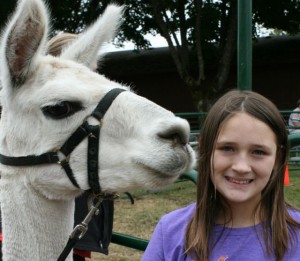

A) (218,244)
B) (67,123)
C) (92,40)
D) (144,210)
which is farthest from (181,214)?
(144,210)

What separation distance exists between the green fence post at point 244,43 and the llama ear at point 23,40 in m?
0.95

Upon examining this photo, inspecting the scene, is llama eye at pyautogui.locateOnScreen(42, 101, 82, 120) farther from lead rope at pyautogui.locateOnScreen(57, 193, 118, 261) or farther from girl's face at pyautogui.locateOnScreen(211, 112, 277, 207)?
girl's face at pyautogui.locateOnScreen(211, 112, 277, 207)

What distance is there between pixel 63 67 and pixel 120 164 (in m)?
0.52

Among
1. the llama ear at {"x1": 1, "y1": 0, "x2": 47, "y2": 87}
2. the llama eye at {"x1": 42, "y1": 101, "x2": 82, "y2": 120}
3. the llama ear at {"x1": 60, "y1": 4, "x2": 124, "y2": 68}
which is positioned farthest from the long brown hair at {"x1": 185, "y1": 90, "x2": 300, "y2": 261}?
the llama ear at {"x1": 60, "y1": 4, "x2": 124, "y2": 68}

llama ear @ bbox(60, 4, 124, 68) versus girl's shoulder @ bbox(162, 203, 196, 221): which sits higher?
llama ear @ bbox(60, 4, 124, 68)

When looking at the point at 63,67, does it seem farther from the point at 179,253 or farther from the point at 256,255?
the point at 256,255

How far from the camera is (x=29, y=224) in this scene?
2178 millimetres

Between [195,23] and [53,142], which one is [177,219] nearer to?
[53,142]

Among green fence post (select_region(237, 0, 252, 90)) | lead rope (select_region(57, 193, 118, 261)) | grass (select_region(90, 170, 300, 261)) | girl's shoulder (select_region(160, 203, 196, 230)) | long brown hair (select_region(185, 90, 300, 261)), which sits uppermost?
green fence post (select_region(237, 0, 252, 90))

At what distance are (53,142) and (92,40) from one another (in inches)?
29.2

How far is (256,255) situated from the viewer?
5.37 feet

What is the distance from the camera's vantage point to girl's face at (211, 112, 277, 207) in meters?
1.67

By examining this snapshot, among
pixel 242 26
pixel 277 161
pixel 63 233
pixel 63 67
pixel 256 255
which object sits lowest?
pixel 63 233

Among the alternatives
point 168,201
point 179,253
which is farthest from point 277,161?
point 168,201
